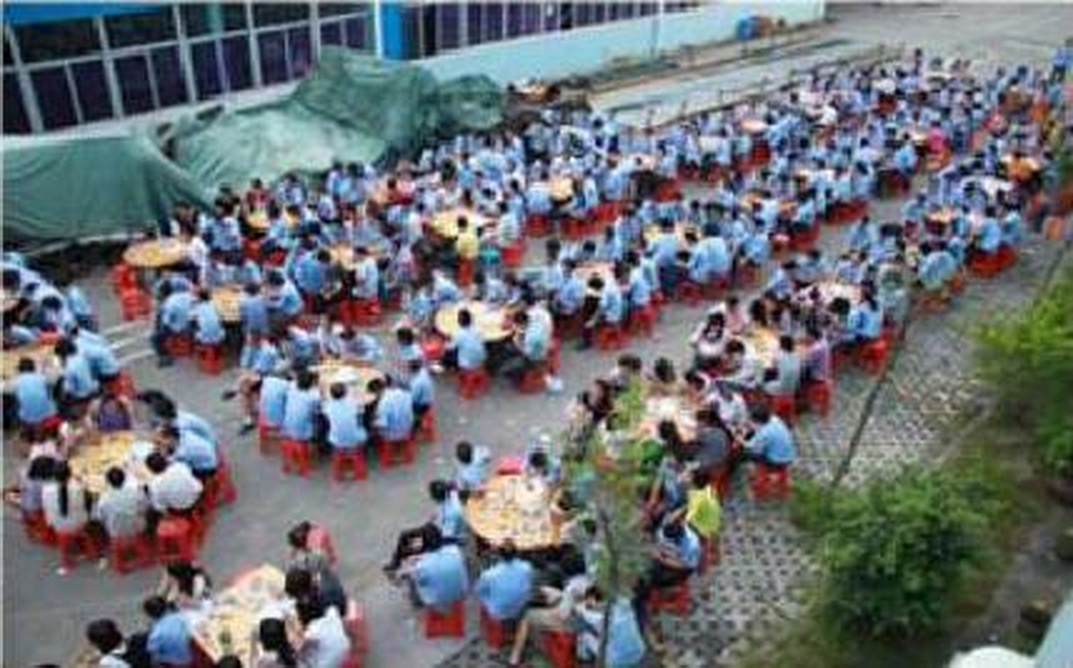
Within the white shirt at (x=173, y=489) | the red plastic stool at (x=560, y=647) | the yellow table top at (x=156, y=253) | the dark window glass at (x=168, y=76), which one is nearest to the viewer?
the red plastic stool at (x=560, y=647)

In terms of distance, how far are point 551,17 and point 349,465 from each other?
18979mm

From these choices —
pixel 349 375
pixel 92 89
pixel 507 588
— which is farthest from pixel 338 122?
pixel 507 588

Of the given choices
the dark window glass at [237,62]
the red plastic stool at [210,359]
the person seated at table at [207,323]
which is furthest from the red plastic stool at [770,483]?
the dark window glass at [237,62]

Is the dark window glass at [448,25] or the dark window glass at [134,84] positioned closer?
the dark window glass at [134,84]

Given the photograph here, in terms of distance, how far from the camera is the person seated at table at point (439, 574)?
9922 millimetres

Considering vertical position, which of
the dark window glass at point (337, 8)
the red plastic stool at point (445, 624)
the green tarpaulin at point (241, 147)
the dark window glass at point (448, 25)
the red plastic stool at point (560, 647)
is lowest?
the red plastic stool at point (445, 624)

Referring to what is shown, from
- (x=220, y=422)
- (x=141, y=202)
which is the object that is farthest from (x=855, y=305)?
(x=141, y=202)

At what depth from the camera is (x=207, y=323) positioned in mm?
14406

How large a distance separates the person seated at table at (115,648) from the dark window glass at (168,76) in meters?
15.3

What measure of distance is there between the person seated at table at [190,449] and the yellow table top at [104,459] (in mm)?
319

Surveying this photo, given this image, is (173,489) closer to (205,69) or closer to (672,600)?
(672,600)

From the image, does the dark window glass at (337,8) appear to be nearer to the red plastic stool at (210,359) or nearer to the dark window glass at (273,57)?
the dark window glass at (273,57)

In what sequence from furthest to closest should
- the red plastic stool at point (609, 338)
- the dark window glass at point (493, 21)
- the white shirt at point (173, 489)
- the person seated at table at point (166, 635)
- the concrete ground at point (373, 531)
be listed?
the dark window glass at point (493, 21), the red plastic stool at point (609, 338), the white shirt at point (173, 489), the concrete ground at point (373, 531), the person seated at table at point (166, 635)

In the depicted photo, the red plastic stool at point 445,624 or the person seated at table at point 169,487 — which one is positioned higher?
the person seated at table at point 169,487
